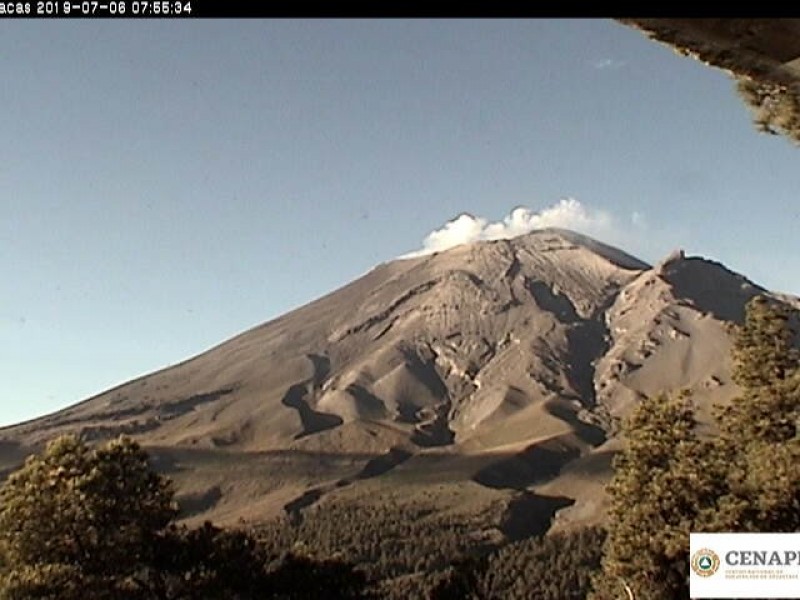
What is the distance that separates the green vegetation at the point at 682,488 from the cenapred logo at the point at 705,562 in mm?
5039

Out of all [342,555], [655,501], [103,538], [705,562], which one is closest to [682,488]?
[655,501]

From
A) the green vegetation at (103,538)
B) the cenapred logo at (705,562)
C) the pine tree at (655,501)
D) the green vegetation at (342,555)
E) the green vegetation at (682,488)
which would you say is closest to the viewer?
the cenapred logo at (705,562)

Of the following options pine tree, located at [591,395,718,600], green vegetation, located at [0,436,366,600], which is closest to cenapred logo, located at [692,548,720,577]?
pine tree, located at [591,395,718,600]

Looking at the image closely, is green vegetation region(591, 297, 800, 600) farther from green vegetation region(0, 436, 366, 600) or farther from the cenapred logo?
green vegetation region(0, 436, 366, 600)

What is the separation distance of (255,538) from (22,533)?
23.1 ft

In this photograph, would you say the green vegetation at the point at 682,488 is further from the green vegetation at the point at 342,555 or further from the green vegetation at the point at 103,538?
the green vegetation at the point at 103,538

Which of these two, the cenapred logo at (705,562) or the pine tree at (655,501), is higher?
the cenapred logo at (705,562)

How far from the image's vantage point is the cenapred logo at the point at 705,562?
1517 cm

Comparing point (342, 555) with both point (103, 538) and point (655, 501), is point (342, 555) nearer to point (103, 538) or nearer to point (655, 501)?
point (103, 538)

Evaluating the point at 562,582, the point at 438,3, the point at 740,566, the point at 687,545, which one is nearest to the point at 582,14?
the point at 438,3

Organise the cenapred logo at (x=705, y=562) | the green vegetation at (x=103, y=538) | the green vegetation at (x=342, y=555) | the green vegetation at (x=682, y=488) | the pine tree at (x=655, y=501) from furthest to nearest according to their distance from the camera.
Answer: the pine tree at (x=655, y=501) < the green vegetation at (x=682, y=488) < the green vegetation at (x=342, y=555) < the green vegetation at (x=103, y=538) < the cenapred logo at (x=705, y=562)

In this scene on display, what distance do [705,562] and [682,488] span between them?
21.9 ft

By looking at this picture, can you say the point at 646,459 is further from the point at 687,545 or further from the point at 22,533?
the point at 22,533

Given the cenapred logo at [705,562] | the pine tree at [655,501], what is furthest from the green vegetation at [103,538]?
the cenapred logo at [705,562]
